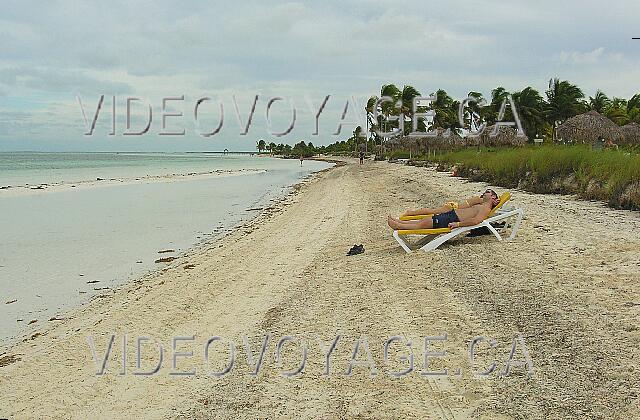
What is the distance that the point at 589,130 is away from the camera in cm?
3152

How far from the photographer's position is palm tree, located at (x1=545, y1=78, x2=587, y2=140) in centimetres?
4909

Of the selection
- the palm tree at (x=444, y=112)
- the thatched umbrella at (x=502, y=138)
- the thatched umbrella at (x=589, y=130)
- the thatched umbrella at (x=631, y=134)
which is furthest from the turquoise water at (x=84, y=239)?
the palm tree at (x=444, y=112)

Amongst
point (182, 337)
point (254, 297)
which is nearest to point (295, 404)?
point (182, 337)

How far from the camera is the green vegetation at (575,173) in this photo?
34.7ft

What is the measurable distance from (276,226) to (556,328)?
355 inches

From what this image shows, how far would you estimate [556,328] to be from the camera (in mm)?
4316

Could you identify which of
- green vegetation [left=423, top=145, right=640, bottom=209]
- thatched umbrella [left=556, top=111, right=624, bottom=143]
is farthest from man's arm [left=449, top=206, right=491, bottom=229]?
thatched umbrella [left=556, top=111, right=624, bottom=143]

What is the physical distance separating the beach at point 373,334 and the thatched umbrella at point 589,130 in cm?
2526

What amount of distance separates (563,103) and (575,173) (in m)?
40.1

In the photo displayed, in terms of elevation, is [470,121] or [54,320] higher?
[470,121]

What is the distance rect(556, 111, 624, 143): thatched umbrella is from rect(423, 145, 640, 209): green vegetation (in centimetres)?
1544

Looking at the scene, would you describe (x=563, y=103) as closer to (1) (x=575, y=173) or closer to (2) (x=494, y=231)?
(1) (x=575, y=173)

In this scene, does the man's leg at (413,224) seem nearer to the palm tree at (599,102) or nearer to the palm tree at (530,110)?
the palm tree at (530,110)

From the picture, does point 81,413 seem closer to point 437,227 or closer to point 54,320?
point 54,320
